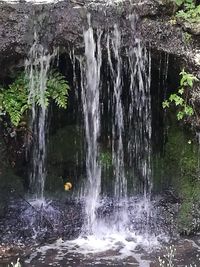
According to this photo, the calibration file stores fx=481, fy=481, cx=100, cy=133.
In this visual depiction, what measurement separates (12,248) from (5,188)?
1310mm

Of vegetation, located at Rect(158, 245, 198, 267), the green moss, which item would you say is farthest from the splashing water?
vegetation, located at Rect(158, 245, 198, 267)

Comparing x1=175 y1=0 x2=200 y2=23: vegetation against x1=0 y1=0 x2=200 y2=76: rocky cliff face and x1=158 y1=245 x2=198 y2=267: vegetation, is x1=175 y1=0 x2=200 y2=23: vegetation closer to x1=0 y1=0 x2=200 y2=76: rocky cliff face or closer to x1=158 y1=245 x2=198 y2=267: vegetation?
x1=0 y1=0 x2=200 y2=76: rocky cliff face

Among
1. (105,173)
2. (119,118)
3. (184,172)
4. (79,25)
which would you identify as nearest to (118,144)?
(119,118)

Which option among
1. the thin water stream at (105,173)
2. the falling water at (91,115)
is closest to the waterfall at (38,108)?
the thin water stream at (105,173)

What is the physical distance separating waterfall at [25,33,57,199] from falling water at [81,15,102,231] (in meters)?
0.60

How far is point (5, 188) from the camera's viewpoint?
8477 millimetres

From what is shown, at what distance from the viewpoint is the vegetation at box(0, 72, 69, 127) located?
24.9ft

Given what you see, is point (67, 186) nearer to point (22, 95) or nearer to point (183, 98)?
point (22, 95)

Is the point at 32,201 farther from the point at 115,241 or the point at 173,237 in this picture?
the point at 173,237

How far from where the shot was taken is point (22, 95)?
7684mm

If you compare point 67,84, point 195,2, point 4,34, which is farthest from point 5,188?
point 195,2

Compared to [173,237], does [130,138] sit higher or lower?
higher

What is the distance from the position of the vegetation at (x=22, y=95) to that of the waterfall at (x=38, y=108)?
57mm

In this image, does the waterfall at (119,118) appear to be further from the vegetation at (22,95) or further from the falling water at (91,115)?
the vegetation at (22,95)
